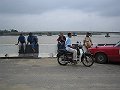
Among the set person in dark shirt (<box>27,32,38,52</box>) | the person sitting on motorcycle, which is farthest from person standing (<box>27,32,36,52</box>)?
the person sitting on motorcycle

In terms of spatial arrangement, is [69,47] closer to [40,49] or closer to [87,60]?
[87,60]

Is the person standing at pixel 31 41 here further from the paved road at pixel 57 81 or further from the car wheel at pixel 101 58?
the paved road at pixel 57 81

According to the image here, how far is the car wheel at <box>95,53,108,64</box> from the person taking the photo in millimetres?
14344

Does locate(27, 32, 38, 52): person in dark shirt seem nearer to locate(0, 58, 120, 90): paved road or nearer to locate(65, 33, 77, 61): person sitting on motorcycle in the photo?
locate(65, 33, 77, 61): person sitting on motorcycle

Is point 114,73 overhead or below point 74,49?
below

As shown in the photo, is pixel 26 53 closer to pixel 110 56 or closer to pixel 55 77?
pixel 110 56

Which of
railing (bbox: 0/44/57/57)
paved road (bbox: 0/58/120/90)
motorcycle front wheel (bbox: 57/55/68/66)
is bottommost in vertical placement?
paved road (bbox: 0/58/120/90)

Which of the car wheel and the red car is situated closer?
the red car

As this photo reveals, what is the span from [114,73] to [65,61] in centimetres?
344

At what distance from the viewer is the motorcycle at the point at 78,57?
13414 millimetres

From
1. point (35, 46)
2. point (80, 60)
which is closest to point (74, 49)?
point (80, 60)

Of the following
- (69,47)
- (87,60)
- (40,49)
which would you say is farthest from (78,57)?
(40,49)

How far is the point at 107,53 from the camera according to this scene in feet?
46.5

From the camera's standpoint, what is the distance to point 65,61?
13797mm
